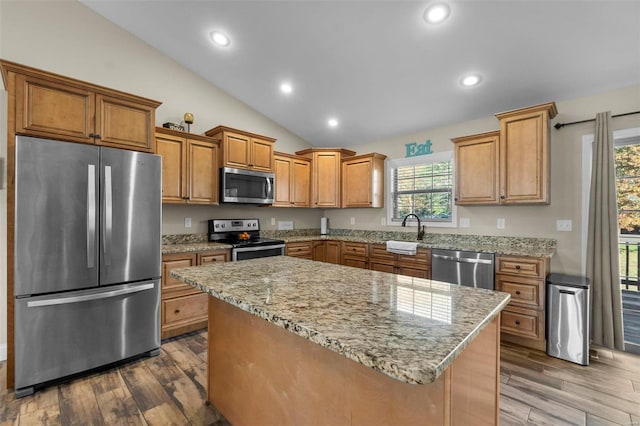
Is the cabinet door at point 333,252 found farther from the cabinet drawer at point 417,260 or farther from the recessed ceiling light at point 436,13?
the recessed ceiling light at point 436,13

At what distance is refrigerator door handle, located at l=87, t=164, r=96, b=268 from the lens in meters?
2.22

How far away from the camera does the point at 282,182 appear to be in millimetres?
4379

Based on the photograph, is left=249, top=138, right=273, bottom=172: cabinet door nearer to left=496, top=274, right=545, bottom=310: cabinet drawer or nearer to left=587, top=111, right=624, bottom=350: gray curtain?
left=496, top=274, right=545, bottom=310: cabinet drawer

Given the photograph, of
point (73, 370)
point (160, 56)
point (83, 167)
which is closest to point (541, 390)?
point (73, 370)

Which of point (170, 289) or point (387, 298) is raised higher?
point (387, 298)

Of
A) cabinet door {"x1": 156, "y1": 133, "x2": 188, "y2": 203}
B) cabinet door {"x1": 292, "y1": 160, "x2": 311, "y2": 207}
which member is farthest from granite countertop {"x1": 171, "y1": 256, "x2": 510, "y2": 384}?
cabinet door {"x1": 292, "y1": 160, "x2": 311, "y2": 207}

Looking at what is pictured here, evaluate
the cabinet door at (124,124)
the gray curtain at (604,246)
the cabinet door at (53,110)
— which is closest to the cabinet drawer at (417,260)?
the gray curtain at (604,246)

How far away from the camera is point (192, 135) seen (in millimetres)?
3361

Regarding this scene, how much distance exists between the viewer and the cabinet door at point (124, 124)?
2.37 meters

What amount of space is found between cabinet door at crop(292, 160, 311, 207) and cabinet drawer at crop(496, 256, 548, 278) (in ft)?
9.22

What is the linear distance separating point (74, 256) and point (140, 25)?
2.56 metres

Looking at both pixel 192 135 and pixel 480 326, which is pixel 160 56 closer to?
pixel 192 135

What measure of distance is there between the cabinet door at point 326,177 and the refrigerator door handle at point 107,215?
9.39 ft

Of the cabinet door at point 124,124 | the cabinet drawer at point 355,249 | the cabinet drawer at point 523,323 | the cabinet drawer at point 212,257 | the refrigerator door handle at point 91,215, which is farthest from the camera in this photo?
the cabinet drawer at point 355,249
